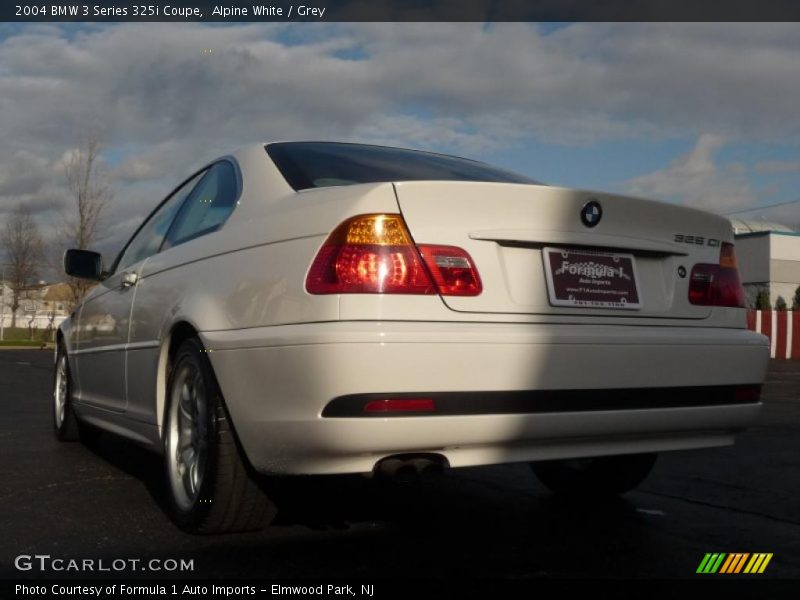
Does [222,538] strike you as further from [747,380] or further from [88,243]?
[88,243]

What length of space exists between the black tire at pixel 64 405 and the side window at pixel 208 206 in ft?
6.66

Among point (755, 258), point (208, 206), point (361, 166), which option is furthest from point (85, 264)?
point (755, 258)

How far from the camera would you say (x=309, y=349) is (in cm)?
282

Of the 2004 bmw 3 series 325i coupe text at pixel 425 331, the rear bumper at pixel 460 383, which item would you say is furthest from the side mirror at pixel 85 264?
the rear bumper at pixel 460 383

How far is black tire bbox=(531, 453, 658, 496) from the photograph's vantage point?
167 inches

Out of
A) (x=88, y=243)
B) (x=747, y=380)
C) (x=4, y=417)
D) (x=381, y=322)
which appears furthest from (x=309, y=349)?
(x=88, y=243)

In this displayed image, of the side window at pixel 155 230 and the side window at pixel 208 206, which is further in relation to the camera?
the side window at pixel 155 230

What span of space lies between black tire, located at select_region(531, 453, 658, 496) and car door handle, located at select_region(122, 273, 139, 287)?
84.0 inches

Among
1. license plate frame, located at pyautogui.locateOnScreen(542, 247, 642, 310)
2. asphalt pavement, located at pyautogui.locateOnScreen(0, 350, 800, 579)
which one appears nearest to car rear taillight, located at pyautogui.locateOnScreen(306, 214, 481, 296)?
license plate frame, located at pyautogui.locateOnScreen(542, 247, 642, 310)

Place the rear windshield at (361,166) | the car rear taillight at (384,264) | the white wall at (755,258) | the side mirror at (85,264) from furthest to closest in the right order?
the white wall at (755,258)
the side mirror at (85,264)
the rear windshield at (361,166)
the car rear taillight at (384,264)

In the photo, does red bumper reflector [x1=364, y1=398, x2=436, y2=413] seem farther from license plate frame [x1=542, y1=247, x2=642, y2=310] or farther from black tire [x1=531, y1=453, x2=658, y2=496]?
black tire [x1=531, y1=453, x2=658, y2=496]

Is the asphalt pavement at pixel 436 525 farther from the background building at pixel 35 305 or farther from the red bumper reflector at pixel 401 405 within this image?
the background building at pixel 35 305

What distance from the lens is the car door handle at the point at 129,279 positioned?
4.50 meters

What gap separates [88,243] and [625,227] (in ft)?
123
